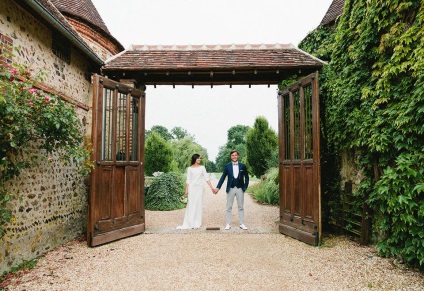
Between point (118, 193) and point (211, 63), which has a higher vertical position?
point (211, 63)

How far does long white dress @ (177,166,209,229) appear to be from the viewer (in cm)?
754

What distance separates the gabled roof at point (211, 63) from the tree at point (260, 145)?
39.5 feet

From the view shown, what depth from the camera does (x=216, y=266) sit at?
15.4 feet

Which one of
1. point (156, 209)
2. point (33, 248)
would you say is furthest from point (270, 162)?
point (33, 248)

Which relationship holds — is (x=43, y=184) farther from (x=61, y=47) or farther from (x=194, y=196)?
(x=194, y=196)

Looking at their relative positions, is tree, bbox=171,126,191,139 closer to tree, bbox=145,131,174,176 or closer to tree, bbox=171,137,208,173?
tree, bbox=171,137,208,173

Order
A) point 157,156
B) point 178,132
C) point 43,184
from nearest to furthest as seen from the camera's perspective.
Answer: point 43,184
point 157,156
point 178,132

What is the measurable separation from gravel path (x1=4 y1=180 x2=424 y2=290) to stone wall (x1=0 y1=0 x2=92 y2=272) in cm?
39

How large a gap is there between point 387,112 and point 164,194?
28.6 ft

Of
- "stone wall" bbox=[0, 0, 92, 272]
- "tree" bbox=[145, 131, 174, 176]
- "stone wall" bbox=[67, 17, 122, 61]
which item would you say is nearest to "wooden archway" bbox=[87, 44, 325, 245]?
"stone wall" bbox=[0, 0, 92, 272]

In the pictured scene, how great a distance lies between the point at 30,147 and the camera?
479 centimetres

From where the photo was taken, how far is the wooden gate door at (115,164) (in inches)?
227

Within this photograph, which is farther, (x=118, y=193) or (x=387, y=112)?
(x=118, y=193)

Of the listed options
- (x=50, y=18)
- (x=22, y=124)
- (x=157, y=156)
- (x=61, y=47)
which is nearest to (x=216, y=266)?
(x=22, y=124)
